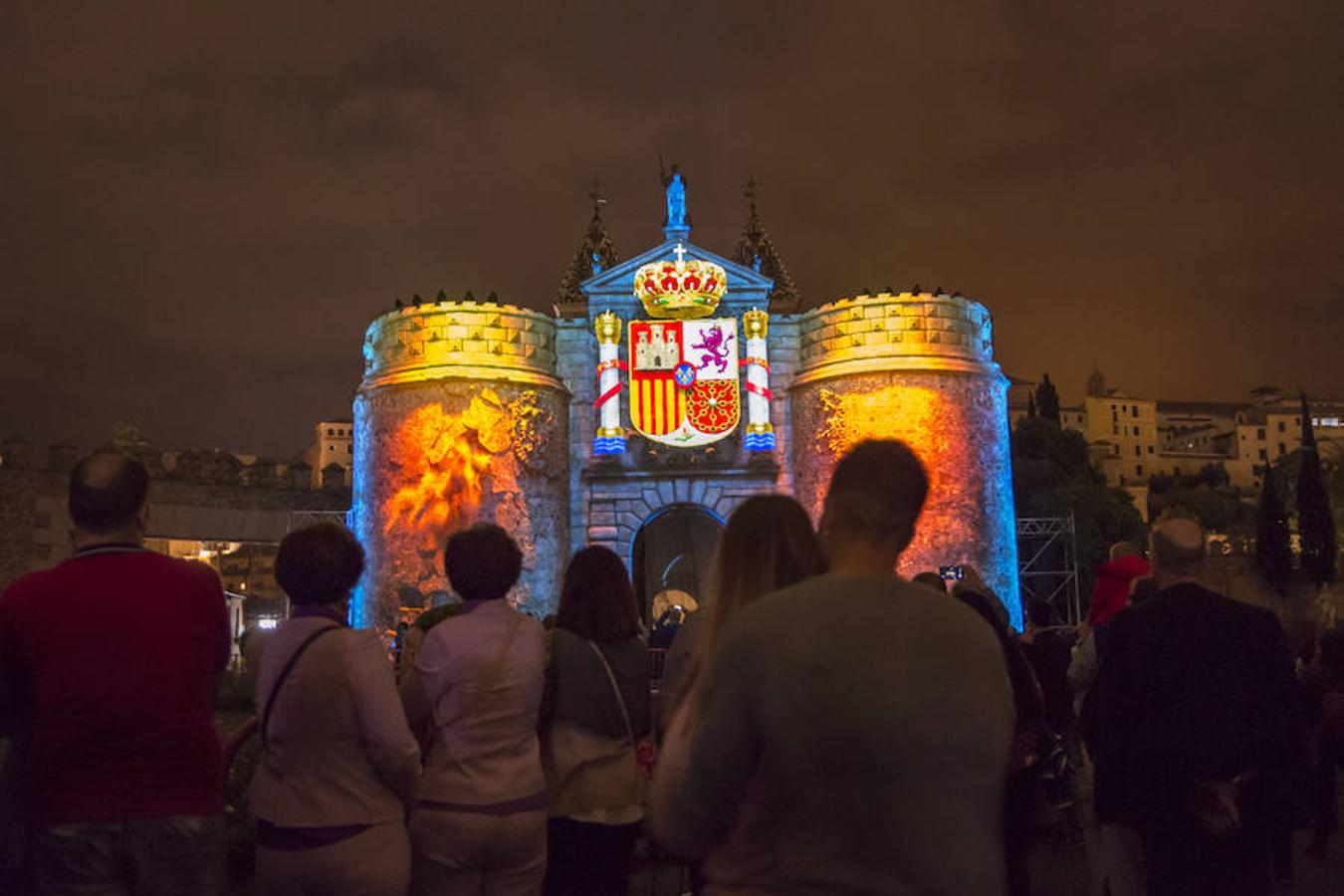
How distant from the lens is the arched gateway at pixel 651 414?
27.0m

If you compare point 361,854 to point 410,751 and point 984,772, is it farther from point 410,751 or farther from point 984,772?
point 984,772

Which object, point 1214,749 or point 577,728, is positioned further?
point 577,728

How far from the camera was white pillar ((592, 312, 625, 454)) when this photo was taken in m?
28.4

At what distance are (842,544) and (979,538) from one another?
24977 millimetres

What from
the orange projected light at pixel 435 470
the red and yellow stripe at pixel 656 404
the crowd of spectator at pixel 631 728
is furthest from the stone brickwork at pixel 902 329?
the crowd of spectator at pixel 631 728

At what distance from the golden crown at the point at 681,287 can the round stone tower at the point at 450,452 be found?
9.63 feet

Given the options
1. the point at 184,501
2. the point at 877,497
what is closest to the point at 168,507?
the point at 184,501

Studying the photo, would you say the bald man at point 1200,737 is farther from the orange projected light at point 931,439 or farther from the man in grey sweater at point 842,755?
the orange projected light at point 931,439

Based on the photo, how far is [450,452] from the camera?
26.9 meters

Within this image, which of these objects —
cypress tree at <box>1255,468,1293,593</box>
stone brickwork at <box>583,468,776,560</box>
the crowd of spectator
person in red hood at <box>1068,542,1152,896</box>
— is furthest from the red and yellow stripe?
cypress tree at <box>1255,468,1293,593</box>

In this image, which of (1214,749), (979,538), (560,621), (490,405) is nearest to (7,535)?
(490,405)

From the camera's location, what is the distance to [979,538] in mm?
26938

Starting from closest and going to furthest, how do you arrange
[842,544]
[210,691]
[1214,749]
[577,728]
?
[842,544] < [210,691] < [1214,749] < [577,728]

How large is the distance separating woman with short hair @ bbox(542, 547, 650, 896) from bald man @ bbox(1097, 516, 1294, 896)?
1944 millimetres
